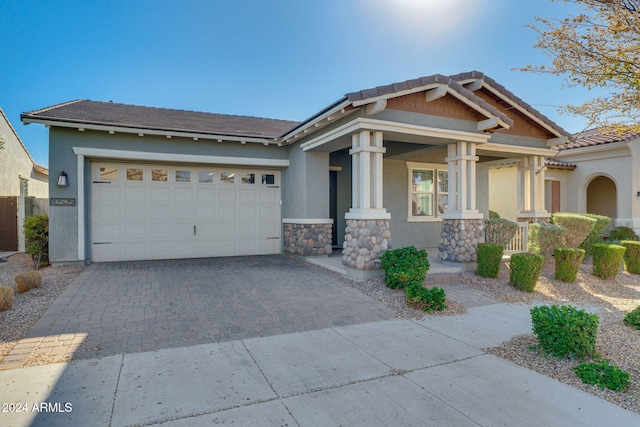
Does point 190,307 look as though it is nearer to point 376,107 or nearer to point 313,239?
point 313,239

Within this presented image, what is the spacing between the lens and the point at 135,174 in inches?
371

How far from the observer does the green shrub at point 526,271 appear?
6.85 meters

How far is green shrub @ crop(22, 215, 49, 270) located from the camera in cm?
838

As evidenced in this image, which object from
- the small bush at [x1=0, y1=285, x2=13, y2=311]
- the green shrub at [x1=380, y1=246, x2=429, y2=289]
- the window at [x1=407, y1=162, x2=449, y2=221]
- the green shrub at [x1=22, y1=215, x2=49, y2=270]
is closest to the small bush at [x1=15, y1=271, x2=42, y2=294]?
the small bush at [x1=0, y1=285, x2=13, y2=311]

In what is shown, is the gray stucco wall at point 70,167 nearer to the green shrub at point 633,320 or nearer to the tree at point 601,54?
the tree at point 601,54

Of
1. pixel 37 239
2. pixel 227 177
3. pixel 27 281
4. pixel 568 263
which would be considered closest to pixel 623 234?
pixel 568 263

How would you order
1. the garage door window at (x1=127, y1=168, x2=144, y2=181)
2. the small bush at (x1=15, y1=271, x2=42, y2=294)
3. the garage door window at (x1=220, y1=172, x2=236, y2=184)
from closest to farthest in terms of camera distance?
1. the small bush at (x1=15, y1=271, x2=42, y2=294)
2. the garage door window at (x1=127, y1=168, x2=144, y2=181)
3. the garage door window at (x1=220, y1=172, x2=236, y2=184)

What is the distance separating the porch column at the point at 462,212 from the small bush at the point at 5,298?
26.9 feet

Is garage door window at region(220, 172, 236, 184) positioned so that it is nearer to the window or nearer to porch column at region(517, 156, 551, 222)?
the window

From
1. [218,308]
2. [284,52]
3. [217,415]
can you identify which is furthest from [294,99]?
[217,415]

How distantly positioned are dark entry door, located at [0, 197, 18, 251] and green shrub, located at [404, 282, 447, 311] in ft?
45.1

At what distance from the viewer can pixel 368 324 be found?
16.2 feet

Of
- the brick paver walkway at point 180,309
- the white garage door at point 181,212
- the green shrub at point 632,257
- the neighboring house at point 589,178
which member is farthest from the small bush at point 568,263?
the white garage door at point 181,212

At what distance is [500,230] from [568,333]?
5.33 m
